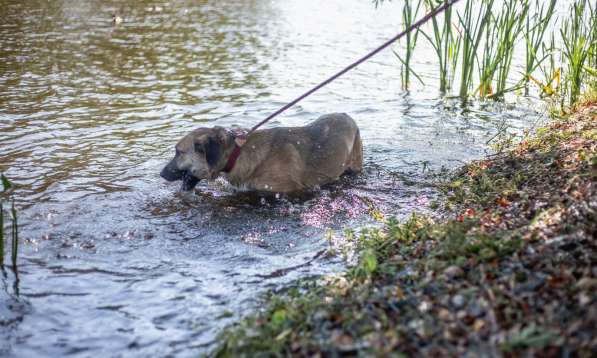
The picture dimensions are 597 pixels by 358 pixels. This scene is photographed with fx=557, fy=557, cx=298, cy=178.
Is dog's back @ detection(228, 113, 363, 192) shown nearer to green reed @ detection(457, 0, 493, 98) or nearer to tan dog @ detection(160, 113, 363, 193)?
tan dog @ detection(160, 113, 363, 193)

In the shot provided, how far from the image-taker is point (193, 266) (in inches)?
216

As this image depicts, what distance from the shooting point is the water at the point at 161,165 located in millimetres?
4746

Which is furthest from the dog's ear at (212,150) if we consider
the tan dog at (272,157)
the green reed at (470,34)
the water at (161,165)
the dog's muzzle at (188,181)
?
the green reed at (470,34)

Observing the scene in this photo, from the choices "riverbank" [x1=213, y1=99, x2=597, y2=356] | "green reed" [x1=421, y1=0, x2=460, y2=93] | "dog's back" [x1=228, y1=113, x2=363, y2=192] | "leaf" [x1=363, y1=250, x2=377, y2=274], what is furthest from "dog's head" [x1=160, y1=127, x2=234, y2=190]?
"green reed" [x1=421, y1=0, x2=460, y2=93]

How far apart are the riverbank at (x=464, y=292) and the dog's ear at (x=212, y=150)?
225 centimetres

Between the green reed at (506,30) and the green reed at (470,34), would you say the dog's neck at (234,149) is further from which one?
the green reed at (506,30)

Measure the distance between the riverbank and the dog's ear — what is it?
2.25 meters

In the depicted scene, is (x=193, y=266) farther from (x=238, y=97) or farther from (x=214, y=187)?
(x=238, y=97)

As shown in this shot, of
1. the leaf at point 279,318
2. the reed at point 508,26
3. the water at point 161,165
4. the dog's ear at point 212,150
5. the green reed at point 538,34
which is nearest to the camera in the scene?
the leaf at point 279,318

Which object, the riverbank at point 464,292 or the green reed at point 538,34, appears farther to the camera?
the green reed at point 538,34

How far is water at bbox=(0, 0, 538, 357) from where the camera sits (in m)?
4.75

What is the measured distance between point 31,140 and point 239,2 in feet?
60.8

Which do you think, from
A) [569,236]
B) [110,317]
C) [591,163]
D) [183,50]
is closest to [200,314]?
[110,317]

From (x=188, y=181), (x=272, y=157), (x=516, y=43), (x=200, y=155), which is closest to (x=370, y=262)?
(x=272, y=157)
